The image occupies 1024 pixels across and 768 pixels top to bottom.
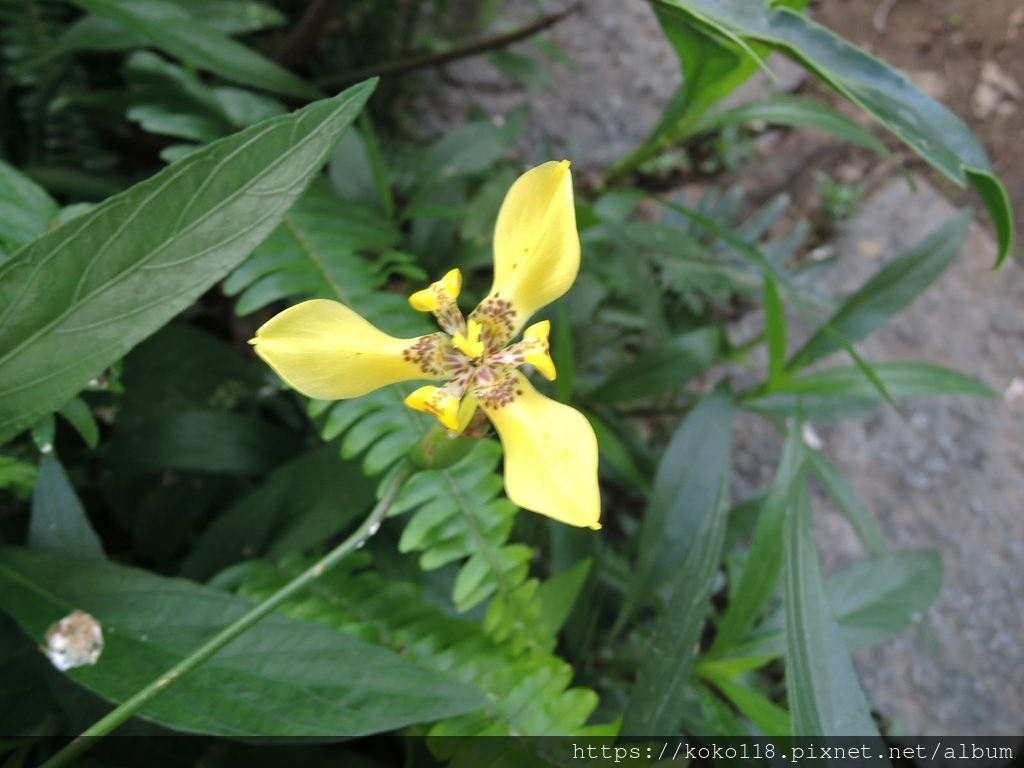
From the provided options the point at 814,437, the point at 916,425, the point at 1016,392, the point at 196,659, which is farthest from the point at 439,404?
the point at 1016,392

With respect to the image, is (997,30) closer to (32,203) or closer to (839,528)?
(839,528)

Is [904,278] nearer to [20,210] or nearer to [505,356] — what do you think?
[505,356]

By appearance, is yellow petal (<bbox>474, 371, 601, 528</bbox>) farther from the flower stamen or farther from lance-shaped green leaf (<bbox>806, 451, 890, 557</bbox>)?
lance-shaped green leaf (<bbox>806, 451, 890, 557</bbox>)

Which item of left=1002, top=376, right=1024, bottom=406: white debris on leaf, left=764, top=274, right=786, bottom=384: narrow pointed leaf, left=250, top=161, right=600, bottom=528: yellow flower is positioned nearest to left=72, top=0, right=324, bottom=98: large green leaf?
left=250, top=161, right=600, bottom=528: yellow flower

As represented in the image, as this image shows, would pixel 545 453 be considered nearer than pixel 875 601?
Yes

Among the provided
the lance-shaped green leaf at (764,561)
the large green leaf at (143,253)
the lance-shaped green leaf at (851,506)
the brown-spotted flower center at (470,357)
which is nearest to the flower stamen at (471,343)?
the brown-spotted flower center at (470,357)
